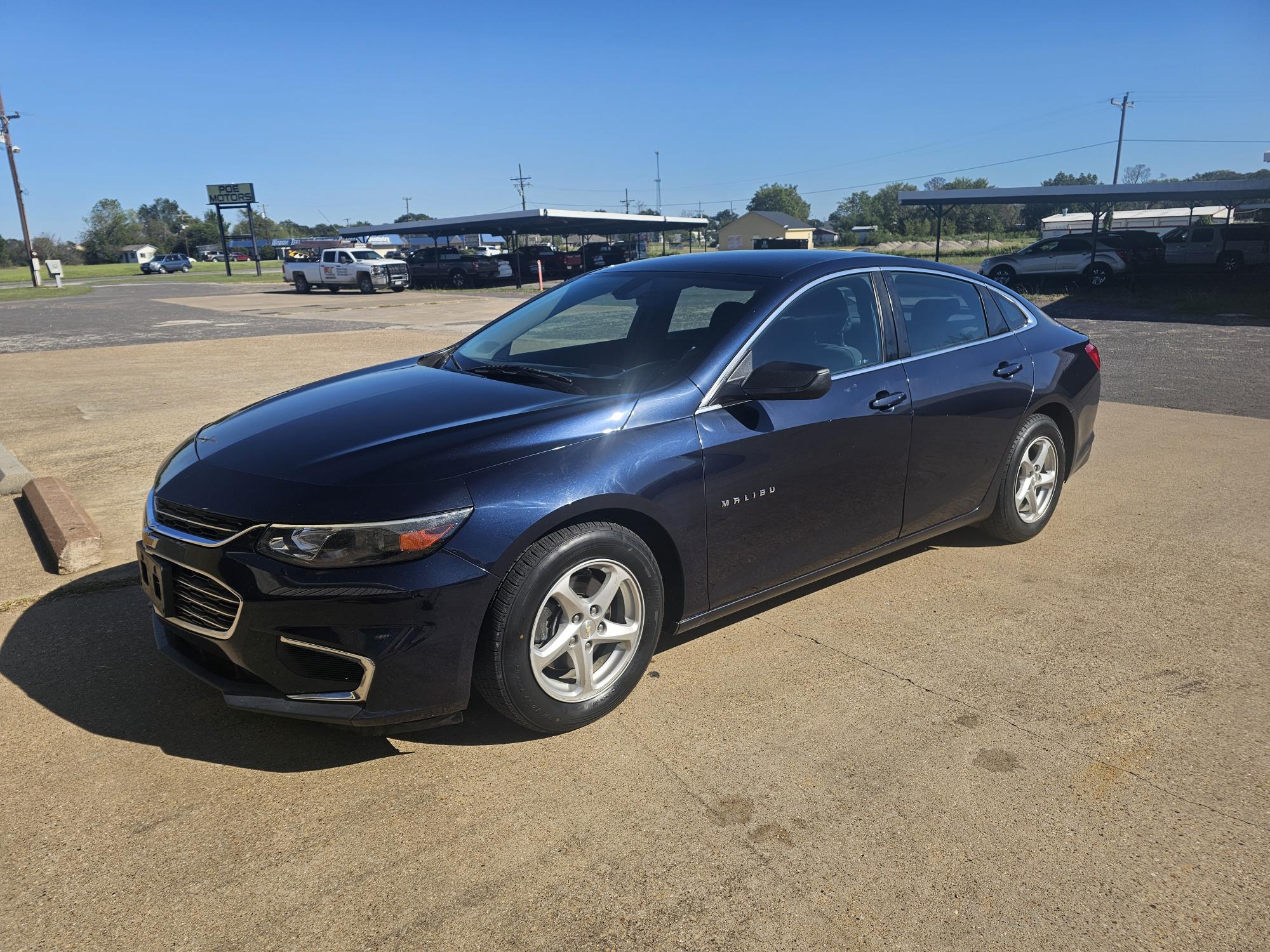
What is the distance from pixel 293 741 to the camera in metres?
3.23

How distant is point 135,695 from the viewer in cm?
354

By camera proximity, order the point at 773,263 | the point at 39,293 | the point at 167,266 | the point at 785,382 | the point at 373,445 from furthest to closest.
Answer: the point at 167,266 < the point at 39,293 < the point at 773,263 < the point at 785,382 < the point at 373,445

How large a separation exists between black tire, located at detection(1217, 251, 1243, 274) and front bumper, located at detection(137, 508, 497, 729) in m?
31.4

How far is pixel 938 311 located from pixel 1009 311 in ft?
2.28

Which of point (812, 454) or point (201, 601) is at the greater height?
point (812, 454)

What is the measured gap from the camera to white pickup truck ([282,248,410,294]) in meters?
35.5

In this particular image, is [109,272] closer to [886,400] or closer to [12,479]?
[12,479]

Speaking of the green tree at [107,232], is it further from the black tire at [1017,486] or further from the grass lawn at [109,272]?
the black tire at [1017,486]

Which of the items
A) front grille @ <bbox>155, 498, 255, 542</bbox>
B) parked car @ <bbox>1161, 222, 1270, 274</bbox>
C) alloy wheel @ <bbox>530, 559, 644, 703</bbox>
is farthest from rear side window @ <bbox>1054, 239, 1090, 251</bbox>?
front grille @ <bbox>155, 498, 255, 542</bbox>

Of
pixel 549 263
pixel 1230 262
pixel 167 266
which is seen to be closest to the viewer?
pixel 1230 262

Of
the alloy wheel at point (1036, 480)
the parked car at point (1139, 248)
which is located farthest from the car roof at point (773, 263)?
the parked car at point (1139, 248)

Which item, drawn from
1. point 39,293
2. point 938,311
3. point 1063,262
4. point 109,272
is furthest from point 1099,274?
point 109,272

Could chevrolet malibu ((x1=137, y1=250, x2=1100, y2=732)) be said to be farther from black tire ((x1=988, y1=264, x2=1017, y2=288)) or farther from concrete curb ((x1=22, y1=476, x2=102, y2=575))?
black tire ((x1=988, y1=264, x2=1017, y2=288))

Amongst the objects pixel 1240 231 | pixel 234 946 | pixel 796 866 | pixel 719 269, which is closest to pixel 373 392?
pixel 719 269
